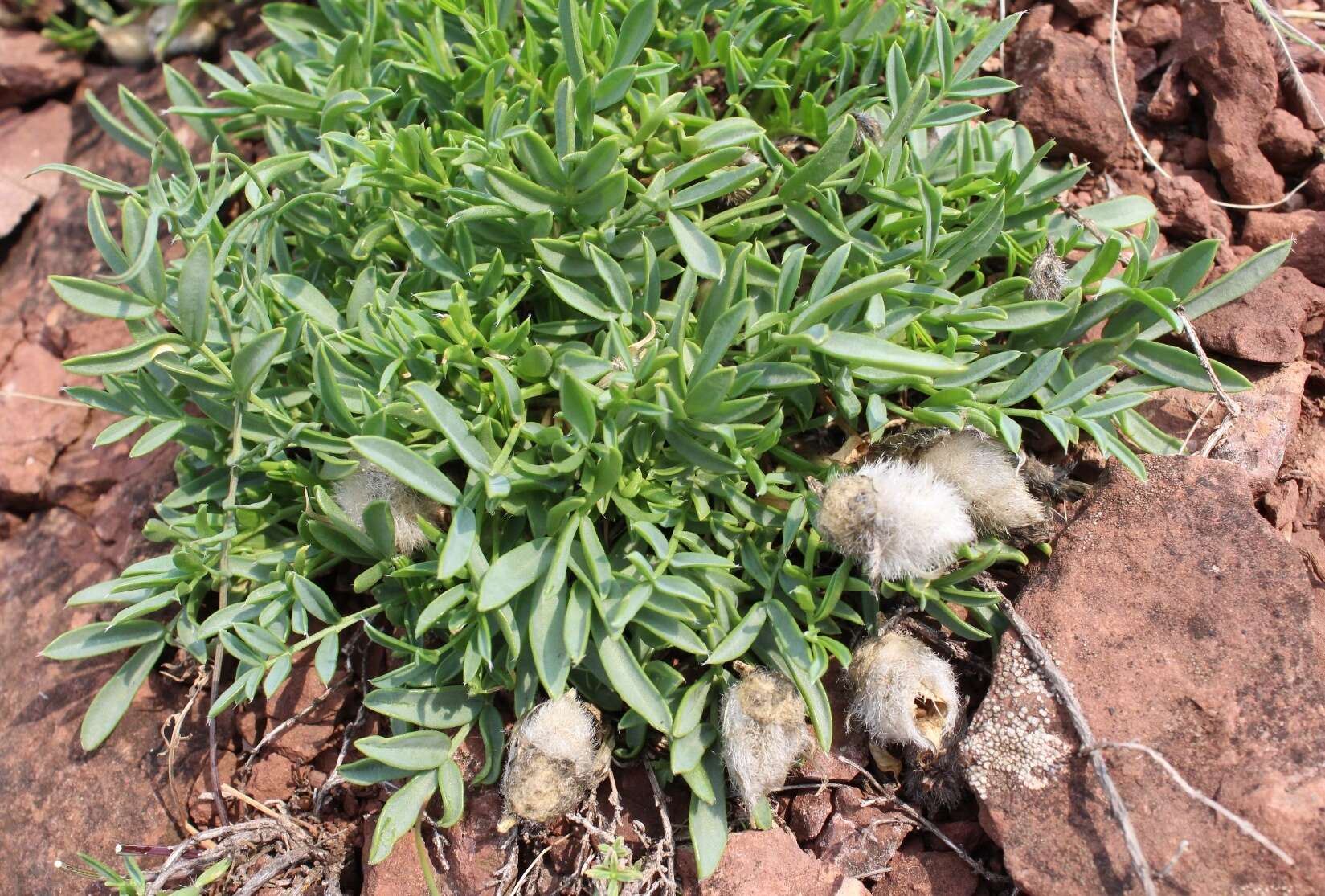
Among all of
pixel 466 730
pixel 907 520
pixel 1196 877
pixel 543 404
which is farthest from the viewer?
pixel 543 404

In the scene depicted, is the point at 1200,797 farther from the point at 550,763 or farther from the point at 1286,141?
the point at 1286,141

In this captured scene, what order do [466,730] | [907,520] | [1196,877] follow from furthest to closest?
[466,730]
[907,520]
[1196,877]

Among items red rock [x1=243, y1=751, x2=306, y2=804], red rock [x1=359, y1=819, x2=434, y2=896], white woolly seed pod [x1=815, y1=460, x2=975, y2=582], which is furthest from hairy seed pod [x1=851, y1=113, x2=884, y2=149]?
red rock [x1=243, y1=751, x2=306, y2=804]

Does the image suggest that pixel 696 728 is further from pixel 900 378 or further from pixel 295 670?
pixel 295 670

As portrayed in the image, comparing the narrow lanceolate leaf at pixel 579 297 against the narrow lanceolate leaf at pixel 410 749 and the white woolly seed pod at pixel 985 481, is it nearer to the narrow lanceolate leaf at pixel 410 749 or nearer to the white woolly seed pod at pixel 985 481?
the white woolly seed pod at pixel 985 481

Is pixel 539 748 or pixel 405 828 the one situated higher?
pixel 539 748

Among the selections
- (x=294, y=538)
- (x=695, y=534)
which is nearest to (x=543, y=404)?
(x=695, y=534)
